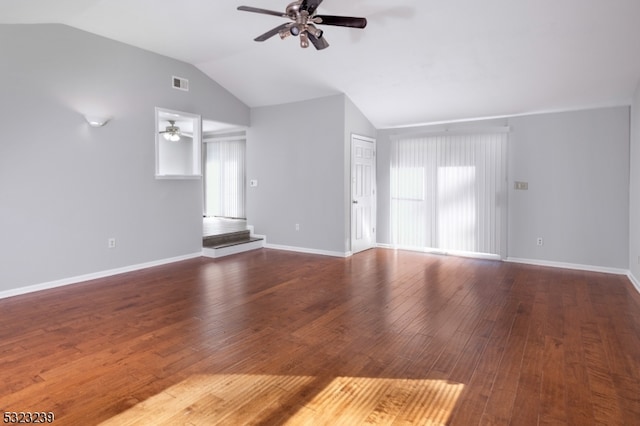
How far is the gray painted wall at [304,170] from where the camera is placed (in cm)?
635

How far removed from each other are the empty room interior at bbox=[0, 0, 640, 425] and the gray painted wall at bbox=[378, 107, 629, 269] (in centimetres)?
3

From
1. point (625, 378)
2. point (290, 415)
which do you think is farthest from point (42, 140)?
point (625, 378)

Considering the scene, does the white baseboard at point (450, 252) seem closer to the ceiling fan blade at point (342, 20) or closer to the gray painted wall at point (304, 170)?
the gray painted wall at point (304, 170)

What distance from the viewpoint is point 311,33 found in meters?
3.59

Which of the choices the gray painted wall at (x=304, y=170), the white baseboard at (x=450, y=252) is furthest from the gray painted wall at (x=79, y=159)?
the white baseboard at (x=450, y=252)

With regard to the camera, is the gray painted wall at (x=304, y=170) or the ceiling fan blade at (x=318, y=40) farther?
the gray painted wall at (x=304, y=170)

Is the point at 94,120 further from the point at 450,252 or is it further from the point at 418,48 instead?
the point at 450,252

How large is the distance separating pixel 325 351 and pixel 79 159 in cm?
406

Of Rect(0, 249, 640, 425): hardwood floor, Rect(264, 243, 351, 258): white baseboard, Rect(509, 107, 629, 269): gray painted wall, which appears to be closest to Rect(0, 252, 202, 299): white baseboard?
Rect(0, 249, 640, 425): hardwood floor

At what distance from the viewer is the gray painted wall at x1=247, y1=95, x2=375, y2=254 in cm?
635

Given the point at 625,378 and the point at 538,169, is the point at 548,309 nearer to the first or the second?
the point at 625,378

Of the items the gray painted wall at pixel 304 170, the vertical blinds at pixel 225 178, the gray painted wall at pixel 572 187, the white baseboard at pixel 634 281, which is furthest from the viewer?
the vertical blinds at pixel 225 178

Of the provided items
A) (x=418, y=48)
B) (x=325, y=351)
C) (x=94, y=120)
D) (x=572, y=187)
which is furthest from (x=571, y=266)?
(x=94, y=120)

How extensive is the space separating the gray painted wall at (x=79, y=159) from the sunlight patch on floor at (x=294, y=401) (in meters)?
3.29
